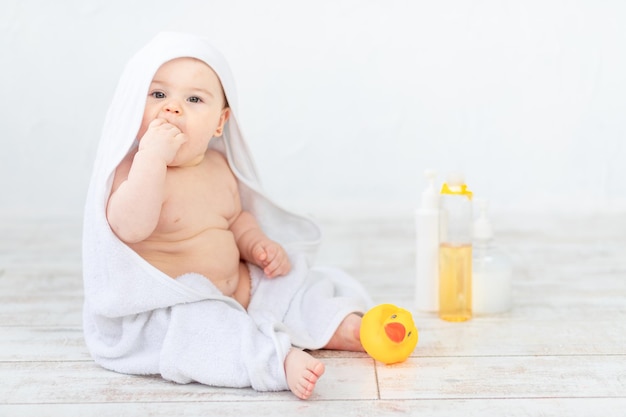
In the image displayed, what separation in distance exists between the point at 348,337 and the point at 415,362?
0.41 feet

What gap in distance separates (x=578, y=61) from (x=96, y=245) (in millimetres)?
2132

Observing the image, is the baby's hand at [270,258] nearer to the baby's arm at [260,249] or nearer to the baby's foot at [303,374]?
the baby's arm at [260,249]

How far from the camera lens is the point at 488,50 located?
121 inches

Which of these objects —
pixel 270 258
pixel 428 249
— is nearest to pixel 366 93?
pixel 428 249

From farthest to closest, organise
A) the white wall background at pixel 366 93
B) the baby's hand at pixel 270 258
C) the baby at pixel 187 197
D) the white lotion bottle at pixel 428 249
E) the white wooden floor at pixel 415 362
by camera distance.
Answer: the white wall background at pixel 366 93 < the white lotion bottle at pixel 428 249 < the baby's hand at pixel 270 258 < the baby at pixel 187 197 < the white wooden floor at pixel 415 362

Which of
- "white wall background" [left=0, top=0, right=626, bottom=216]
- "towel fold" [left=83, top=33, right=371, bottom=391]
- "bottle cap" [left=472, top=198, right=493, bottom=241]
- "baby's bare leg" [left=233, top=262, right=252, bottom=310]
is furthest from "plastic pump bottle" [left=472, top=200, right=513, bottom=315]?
"white wall background" [left=0, top=0, right=626, bottom=216]

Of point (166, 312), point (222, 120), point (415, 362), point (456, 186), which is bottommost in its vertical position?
point (415, 362)

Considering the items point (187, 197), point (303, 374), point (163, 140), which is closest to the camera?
point (303, 374)

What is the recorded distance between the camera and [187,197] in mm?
1518

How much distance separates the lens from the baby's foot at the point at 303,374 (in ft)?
4.23

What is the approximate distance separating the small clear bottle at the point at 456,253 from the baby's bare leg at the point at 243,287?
37 cm

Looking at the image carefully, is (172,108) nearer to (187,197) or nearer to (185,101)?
(185,101)

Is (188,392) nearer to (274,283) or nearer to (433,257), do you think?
(274,283)

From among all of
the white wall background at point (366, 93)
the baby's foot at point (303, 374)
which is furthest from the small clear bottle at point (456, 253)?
the white wall background at point (366, 93)
